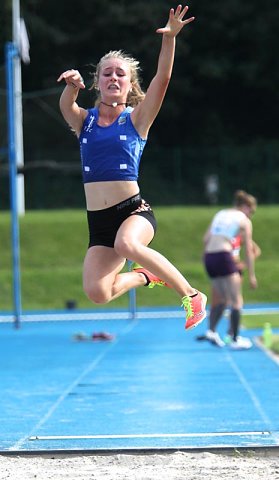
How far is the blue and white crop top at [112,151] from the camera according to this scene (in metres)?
6.55

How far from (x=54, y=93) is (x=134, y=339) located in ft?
23.8

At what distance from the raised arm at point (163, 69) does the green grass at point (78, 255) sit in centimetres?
1669

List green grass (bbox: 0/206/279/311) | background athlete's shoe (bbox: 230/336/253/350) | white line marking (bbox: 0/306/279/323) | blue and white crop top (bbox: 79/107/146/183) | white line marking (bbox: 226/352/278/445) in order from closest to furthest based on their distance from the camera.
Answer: blue and white crop top (bbox: 79/107/146/183) → white line marking (bbox: 226/352/278/445) → background athlete's shoe (bbox: 230/336/253/350) → white line marking (bbox: 0/306/279/323) → green grass (bbox: 0/206/279/311)

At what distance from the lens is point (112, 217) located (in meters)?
6.63

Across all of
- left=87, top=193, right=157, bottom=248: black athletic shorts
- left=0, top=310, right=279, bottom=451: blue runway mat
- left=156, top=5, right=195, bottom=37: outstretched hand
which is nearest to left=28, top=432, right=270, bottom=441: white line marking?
left=0, top=310, right=279, bottom=451: blue runway mat

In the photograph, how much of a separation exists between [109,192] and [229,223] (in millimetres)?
6479

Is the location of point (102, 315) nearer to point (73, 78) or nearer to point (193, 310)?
point (193, 310)

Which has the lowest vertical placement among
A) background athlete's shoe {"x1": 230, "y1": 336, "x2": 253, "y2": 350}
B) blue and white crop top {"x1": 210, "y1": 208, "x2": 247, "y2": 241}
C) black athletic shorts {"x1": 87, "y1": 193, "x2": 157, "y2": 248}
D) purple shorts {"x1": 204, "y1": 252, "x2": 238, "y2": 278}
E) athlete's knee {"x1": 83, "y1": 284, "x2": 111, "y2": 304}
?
background athlete's shoe {"x1": 230, "y1": 336, "x2": 253, "y2": 350}

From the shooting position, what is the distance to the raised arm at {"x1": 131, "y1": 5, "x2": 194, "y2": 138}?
6.32m

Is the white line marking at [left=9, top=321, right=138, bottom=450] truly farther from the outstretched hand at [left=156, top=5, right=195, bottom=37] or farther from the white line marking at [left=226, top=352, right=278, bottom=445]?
the outstretched hand at [left=156, top=5, right=195, bottom=37]

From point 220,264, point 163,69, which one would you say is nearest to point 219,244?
point 220,264

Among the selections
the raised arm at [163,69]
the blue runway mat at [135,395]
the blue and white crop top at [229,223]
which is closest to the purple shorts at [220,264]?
the blue and white crop top at [229,223]

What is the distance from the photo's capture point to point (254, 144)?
1672 inches

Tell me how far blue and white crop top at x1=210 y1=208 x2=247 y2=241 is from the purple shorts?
249mm
